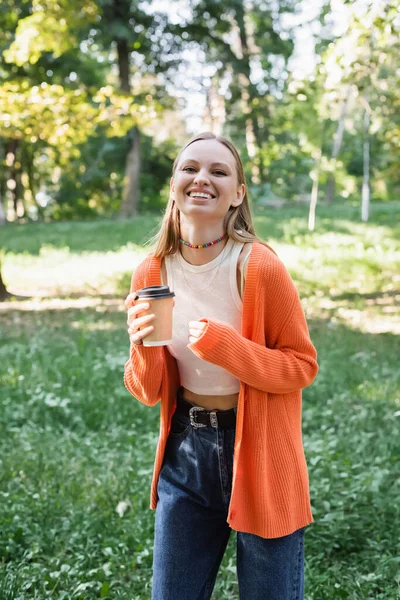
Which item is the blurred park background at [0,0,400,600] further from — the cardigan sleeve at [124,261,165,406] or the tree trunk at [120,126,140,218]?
the tree trunk at [120,126,140,218]

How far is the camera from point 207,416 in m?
2.15

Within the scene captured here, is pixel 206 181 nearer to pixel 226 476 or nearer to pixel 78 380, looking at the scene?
pixel 226 476

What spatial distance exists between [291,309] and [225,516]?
69 cm

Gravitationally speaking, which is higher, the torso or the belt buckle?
the torso

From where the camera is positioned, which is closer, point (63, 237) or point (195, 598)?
point (195, 598)

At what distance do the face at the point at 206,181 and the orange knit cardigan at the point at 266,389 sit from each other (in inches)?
6.8

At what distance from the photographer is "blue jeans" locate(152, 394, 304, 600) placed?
2029 mm

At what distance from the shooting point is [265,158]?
83.5 feet

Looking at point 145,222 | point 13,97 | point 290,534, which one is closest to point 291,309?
point 290,534

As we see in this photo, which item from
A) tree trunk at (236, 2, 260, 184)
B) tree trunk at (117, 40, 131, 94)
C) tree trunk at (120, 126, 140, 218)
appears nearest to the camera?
tree trunk at (236, 2, 260, 184)

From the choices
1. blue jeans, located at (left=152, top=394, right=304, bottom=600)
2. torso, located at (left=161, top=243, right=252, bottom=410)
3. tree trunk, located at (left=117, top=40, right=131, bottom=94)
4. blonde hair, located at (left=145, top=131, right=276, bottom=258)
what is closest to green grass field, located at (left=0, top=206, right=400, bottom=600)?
blonde hair, located at (left=145, top=131, right=276, bottom=258)

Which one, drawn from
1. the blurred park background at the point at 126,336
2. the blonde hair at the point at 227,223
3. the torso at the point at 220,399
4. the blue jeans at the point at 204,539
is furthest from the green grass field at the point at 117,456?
the blue jeans at the point at 204,539

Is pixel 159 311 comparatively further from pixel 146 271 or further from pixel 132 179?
pixel 132 179

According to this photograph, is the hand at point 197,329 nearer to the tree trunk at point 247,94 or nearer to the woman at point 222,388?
the woman at point 222,388
